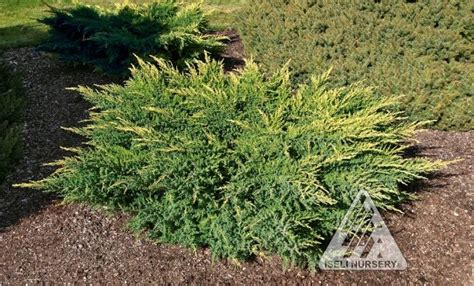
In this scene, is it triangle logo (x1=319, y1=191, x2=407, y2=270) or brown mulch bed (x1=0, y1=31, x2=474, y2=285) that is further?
triangle logo (x1=319, y1=191, x2=407, y2=270)

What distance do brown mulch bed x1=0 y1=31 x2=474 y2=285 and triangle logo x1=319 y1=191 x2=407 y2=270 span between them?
0.21ft

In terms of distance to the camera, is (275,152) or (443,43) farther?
(443,43)

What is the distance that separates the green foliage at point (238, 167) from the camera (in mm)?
3574

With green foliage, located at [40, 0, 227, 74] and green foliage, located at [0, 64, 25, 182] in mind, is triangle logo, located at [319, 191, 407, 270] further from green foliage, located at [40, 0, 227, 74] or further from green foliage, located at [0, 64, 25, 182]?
green foliage, located at [40, 0, 227, 74]

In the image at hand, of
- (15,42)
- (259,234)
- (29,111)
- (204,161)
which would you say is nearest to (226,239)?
(259,234)

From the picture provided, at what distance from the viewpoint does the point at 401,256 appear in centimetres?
386

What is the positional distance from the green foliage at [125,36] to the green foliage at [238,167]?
2.10 m

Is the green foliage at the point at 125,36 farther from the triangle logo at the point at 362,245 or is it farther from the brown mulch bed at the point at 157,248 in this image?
the triangle logo at the point at 362,245

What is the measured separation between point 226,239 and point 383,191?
1.23 metres

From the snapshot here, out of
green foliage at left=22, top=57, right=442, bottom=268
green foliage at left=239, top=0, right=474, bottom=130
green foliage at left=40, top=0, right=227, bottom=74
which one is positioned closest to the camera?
green foliage at left=22, top=57, right=442, bottom=268

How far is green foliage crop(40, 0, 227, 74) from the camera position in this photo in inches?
238

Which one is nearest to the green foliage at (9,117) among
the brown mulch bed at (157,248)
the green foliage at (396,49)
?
the brown mulch bed at (157,248)

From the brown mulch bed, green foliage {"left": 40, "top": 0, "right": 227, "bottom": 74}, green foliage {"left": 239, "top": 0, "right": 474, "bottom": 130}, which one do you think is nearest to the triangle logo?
the brown mulch bed

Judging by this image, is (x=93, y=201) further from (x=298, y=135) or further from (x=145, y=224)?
(x=298, y=135)
